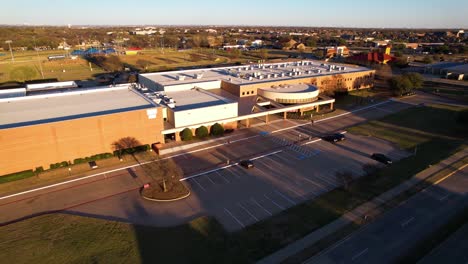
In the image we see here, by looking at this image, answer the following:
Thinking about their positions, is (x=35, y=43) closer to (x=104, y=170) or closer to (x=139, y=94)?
(x=139, y=94)

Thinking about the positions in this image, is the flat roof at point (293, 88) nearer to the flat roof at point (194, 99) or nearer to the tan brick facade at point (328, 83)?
the tan brick facade at point (328, 83)

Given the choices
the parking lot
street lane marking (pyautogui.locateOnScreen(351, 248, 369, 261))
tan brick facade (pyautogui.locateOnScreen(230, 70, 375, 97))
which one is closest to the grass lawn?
the parking lot

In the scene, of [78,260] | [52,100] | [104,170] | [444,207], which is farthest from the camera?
[52,100]

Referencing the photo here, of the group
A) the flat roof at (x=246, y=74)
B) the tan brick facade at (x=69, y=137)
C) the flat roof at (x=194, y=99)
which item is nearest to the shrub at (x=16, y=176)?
the tan brick facade at (x=69, y=137)

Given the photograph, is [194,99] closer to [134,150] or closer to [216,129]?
[216,129]

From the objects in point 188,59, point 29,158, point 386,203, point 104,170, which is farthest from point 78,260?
point 188,59

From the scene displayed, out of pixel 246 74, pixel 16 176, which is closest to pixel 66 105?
pixel 16 176
